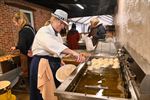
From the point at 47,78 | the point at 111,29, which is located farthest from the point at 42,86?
the point at 111,29

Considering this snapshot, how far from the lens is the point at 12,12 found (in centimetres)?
494

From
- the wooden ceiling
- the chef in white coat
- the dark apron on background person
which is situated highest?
the wooden ceiling

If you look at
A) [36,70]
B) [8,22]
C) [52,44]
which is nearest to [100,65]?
[52,44]

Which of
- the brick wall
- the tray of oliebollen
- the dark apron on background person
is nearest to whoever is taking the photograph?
the tray of oliebollen

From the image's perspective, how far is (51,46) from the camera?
1.97 metres

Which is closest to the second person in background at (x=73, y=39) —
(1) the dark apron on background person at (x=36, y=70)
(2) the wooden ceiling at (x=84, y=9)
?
(2) the wooden ceiling at (x=84, y=9)

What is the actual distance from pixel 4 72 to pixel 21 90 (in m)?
0.63

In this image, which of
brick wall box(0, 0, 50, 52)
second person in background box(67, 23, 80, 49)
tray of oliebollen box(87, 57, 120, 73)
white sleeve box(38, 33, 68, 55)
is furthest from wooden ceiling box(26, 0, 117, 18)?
tray of oliebollen box(87, 57, 120, 73)

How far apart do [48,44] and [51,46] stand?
0.14 feet

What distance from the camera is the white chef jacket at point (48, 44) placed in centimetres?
197

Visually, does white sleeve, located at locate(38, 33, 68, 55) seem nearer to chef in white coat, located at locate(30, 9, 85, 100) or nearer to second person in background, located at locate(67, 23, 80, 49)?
chef in white coat, located at locate(30, 9, 85, 100)

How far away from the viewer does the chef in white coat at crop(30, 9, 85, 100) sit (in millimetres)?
1979

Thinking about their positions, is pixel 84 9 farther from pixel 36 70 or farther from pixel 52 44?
pixel 52 44

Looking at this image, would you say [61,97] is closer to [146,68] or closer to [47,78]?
[146,68]
